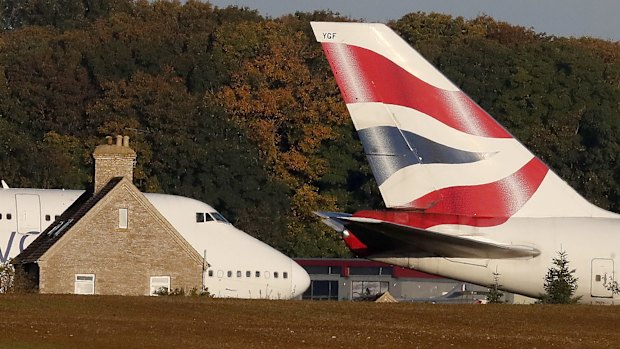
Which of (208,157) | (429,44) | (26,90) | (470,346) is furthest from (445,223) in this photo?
(429,44)

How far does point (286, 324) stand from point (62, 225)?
17.4 meters

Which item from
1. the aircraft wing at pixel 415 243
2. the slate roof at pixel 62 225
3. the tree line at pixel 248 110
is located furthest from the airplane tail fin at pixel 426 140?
the tree line at pixel 248 110

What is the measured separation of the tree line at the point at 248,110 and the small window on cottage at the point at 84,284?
121 feet

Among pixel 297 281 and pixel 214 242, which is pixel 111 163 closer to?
pixel 214 242

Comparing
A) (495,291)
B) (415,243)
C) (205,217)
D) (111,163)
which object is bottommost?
(495,291)

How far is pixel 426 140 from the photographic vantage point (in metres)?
30.3

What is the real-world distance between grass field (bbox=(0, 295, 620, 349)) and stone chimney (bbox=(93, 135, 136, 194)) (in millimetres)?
14542

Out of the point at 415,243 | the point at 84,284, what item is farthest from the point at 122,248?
the point at 415,243

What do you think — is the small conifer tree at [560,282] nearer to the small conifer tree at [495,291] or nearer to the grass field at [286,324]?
the grass field at [286,324]

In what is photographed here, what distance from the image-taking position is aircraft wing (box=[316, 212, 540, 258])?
2844cm

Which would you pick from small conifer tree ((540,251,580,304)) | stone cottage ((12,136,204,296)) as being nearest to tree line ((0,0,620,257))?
stone cottage ((12,136,204,296))

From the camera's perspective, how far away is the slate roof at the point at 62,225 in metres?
42.3

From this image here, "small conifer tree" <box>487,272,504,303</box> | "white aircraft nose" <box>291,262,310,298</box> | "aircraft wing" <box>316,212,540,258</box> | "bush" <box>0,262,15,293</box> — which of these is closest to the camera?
"aircraft wing" <box>316,212,540,258</box>

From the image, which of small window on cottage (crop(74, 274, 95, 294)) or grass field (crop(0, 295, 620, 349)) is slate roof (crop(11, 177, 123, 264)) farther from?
grass field (crop(0, 295, 620, 349))
